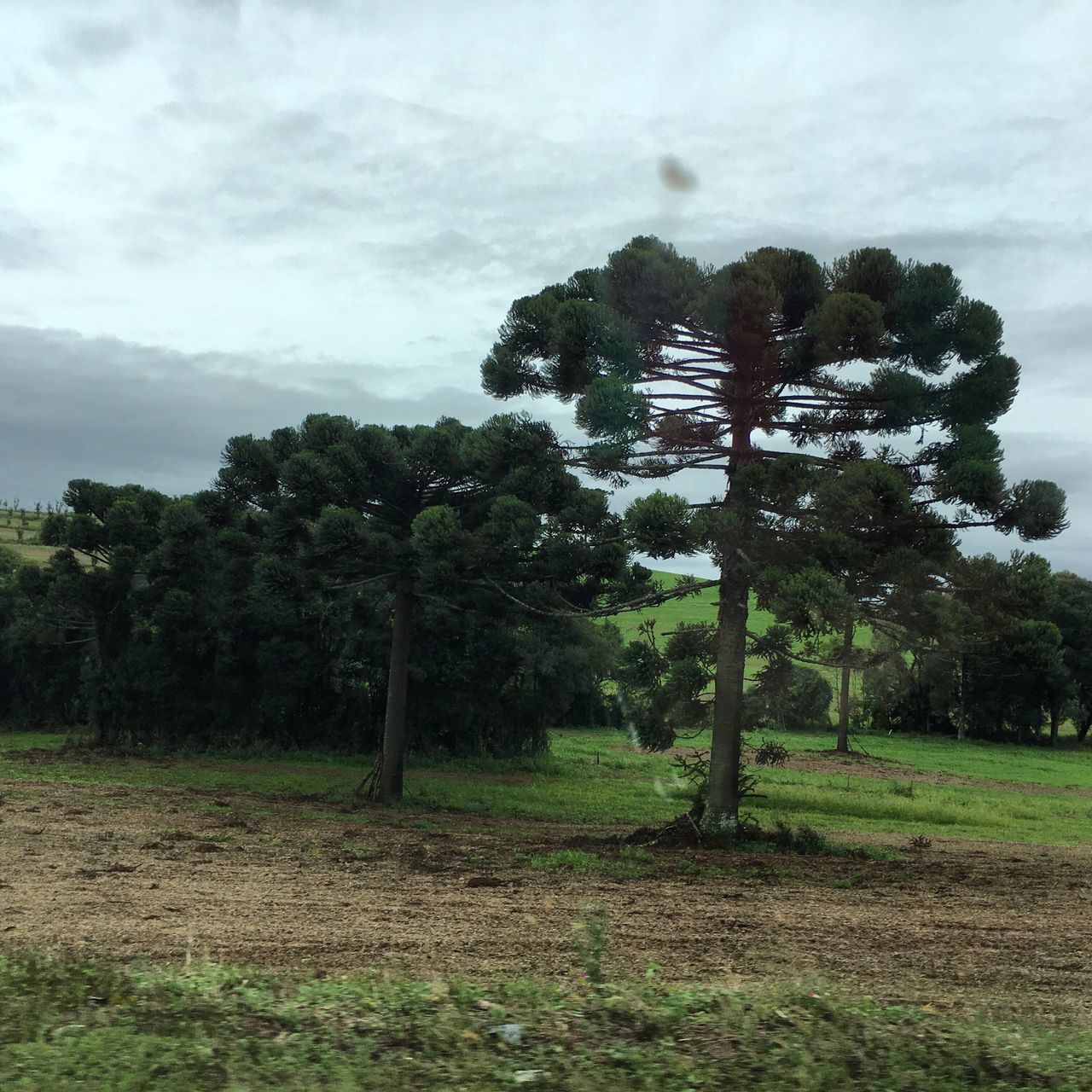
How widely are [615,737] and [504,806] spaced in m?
25.4

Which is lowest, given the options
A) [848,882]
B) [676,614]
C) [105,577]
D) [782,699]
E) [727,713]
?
[848,882]

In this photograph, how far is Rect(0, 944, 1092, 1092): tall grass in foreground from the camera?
174 inches

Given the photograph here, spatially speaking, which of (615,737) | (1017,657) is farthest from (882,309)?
(615,737)

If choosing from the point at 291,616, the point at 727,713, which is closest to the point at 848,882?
the point at 727,713

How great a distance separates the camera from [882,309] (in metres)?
13.6

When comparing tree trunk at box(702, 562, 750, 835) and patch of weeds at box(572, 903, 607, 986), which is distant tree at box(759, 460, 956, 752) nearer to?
tree trunk at box(702, 562, 750, 835)

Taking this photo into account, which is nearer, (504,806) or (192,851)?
(192,851)

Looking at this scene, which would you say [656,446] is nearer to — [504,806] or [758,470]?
[758,470]

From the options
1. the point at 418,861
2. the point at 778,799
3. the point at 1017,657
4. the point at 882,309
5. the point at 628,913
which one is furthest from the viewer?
the point at 778,799

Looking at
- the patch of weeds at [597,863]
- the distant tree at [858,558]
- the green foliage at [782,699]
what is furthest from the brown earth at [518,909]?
the distant tree at [858,558]

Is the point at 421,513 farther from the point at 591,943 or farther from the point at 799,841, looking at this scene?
the point at 591,943

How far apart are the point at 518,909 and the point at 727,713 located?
645 cm

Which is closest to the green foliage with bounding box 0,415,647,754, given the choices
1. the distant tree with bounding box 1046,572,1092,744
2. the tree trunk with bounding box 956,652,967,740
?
the tree trunk with bounding box 956,652,967,740

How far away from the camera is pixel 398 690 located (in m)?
21.5
